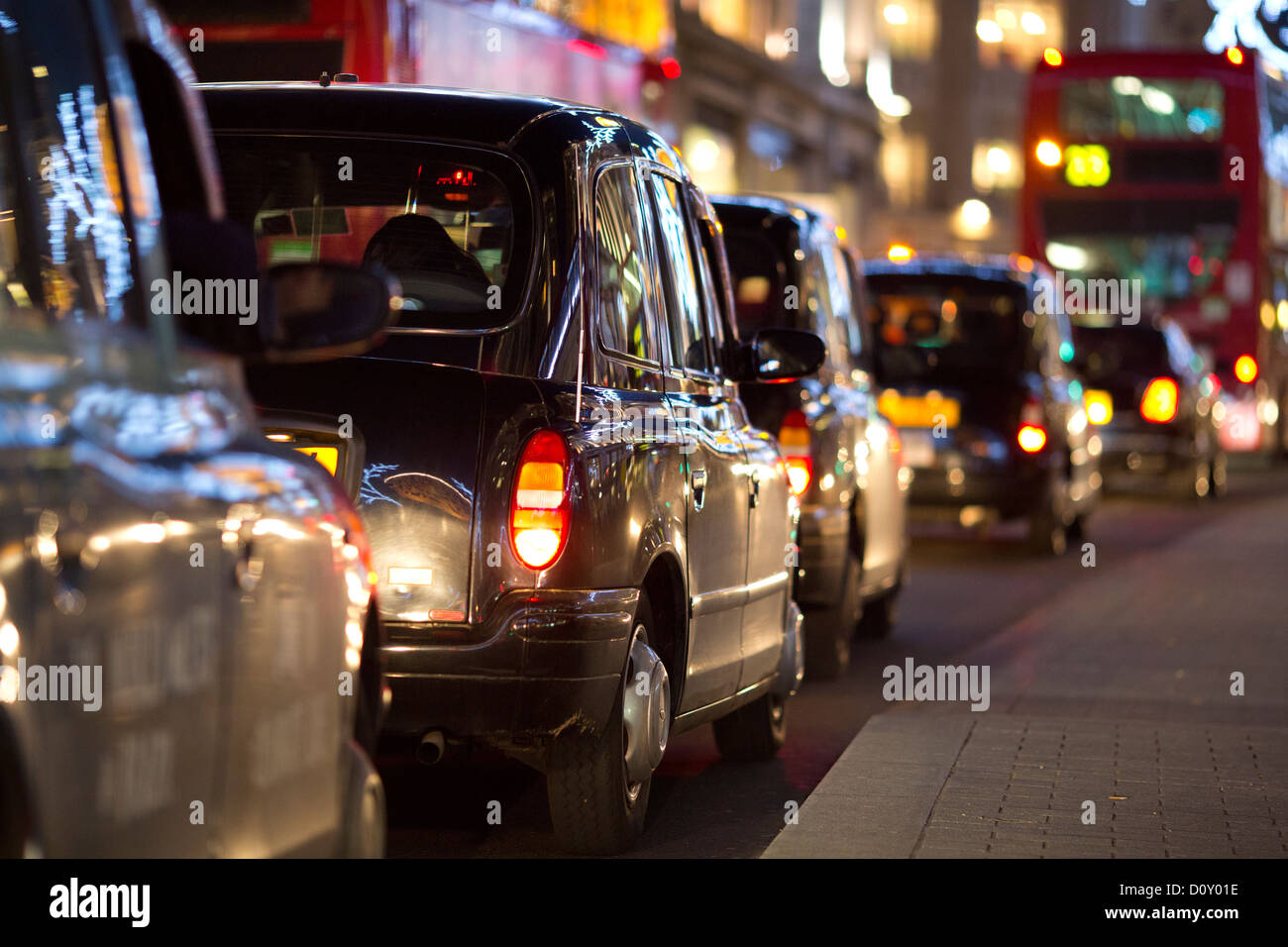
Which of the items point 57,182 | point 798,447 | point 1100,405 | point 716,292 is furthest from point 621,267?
point 1100,405

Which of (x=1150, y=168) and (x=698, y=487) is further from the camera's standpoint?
(x=1150, y=168)

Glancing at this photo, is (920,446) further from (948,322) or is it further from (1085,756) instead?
(1085,756)

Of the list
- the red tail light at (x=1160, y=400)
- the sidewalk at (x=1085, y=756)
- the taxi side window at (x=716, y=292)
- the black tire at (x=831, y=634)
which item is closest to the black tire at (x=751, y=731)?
the sidewalk at (x=1085, y=756)

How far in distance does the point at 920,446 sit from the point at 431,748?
10824 mm

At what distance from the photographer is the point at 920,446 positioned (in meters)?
16.5

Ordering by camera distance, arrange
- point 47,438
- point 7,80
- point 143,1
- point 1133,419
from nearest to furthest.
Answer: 1. point 47,438
2. point 7,80
3. point 143,1
4. point 1133,419

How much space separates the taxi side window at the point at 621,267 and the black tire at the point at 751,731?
1.94 m

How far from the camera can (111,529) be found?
3160 millimetres

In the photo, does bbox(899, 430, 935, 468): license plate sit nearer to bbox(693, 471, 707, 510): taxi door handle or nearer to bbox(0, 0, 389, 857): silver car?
bbox(693, 471, 707, 510): taxi door handle

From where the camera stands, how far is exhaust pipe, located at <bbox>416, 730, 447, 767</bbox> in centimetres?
595

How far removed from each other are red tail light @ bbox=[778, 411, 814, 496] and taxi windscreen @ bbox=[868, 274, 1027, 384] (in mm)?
6102

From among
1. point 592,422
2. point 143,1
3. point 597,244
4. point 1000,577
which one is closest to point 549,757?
point 592,422
